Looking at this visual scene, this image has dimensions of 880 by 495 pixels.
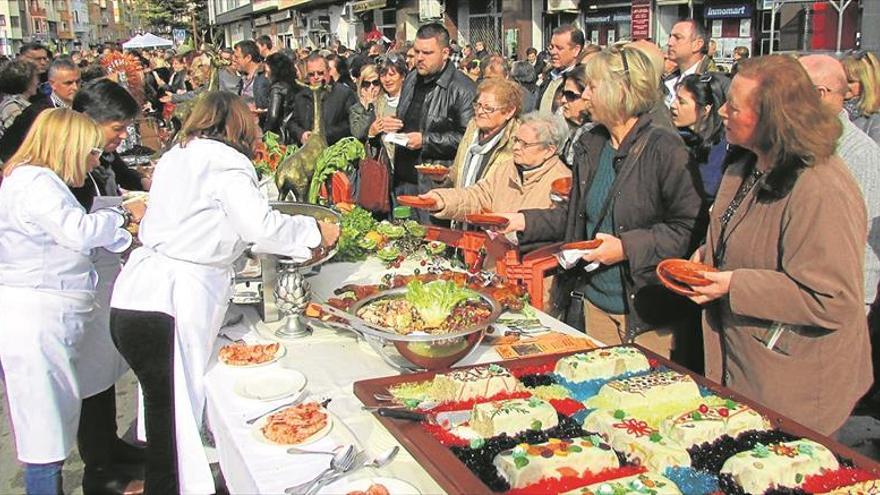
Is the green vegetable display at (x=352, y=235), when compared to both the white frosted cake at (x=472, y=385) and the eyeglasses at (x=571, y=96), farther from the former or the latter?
the white frosted cake at (x=472, y=385)

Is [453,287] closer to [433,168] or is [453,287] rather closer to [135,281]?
[135,281]

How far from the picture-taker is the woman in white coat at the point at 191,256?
7.57 ft

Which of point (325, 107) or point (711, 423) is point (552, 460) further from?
point (325, 107)

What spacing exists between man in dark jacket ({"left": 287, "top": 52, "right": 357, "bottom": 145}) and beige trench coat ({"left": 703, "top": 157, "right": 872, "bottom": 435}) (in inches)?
177

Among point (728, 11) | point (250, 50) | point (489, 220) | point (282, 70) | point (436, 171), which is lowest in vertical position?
point (489, 220)

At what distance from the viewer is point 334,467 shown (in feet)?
5.53

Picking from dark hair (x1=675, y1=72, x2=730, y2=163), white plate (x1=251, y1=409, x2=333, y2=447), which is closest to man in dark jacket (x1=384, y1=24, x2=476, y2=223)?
dark hair (x1=675, y1=72, x2=730, y2=163)

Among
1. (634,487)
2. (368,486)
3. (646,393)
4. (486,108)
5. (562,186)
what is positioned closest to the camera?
(634,487)

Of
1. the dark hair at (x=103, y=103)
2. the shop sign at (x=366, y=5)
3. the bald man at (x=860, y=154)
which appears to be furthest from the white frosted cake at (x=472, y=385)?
the shop sign at (x=366, y=5)

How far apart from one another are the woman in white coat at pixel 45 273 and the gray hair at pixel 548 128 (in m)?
1.69

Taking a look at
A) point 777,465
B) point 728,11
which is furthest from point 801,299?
point 728,11

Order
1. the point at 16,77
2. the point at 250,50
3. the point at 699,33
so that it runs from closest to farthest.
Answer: the point at 699,33 < the point at 16,77 < the point at 250,50

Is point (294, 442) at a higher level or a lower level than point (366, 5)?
lower

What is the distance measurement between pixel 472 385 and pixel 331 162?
1994 mm
